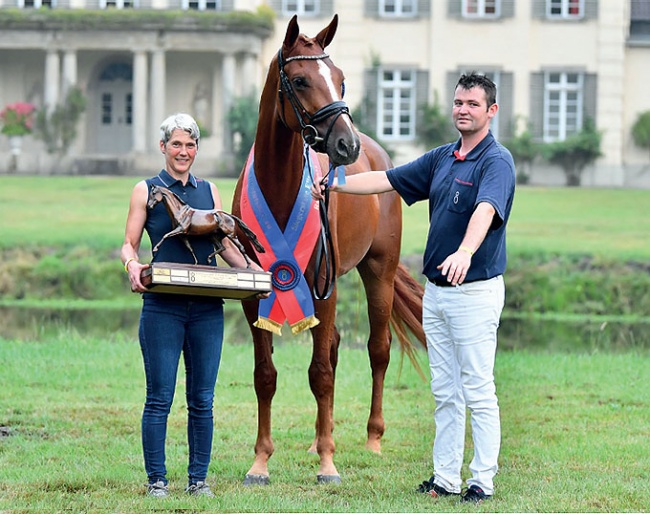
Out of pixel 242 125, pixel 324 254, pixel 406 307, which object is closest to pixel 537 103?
pixel 242 125

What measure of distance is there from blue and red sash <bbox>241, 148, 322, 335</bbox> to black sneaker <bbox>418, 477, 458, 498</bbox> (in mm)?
1016

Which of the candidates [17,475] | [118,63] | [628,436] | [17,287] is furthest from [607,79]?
[17,475]

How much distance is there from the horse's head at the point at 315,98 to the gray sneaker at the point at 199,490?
1.68 metres

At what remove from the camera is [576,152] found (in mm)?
32844

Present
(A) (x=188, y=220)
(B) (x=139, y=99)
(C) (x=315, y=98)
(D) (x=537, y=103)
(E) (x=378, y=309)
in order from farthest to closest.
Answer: (D) (x=537, y=103) < (B) (x=139, y=99) < (E) (x=378, y=309) < (C) (x=315, y=98) < (A) (x=188, y=220)

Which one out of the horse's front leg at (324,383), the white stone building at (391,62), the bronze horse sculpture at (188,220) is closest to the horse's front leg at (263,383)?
the horse's front leg at (324,383)

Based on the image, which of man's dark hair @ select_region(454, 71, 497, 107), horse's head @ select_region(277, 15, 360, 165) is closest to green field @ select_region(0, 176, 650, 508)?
horse's head @ select_region(277, 15, 360, 165)

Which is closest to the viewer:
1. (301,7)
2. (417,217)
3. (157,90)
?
(417,217)

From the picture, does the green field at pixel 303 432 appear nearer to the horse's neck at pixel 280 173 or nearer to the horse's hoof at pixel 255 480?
the horse's hoof at pixel 255 480

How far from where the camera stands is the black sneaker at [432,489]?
5.99m

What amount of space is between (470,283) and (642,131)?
2911cm

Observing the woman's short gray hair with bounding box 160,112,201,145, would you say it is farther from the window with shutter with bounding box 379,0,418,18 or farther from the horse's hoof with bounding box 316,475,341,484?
the window with shutter with bounding box 379,0,418,18

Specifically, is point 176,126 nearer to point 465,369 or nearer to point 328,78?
point 328,78

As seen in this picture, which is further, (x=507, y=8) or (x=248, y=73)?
(x=507, y=8)
